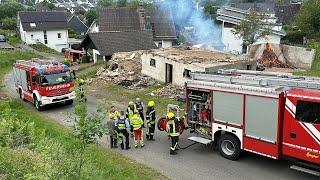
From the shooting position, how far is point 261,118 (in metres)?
11.0

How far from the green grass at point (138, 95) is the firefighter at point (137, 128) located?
4.87 meters

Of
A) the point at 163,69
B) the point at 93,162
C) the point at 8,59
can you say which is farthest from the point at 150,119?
the point at 8,59

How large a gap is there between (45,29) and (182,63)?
4401 centimetres

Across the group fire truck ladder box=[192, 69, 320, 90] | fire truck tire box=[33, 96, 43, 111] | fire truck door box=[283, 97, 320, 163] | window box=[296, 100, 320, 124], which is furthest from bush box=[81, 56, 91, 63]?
window box=[296, 100, 320, 124]

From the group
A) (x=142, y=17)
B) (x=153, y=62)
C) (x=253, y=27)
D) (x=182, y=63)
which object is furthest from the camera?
(x=142, y=17)

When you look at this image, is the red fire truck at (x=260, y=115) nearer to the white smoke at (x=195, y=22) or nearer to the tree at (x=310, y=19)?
the white smoke at (x=195, y=22)

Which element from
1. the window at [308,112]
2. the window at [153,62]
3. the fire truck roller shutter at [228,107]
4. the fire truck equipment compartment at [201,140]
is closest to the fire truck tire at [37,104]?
the window at [153,62]

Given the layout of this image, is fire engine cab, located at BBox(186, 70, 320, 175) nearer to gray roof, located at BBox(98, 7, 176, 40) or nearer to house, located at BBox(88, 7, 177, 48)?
house, located at BBox(88, 7, 177, 48)

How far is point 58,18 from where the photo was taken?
205 ft

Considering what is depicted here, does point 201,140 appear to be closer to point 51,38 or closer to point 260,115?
point 260,115

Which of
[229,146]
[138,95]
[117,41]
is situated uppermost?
[117,41]

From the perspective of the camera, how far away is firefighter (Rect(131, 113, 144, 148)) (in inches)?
529

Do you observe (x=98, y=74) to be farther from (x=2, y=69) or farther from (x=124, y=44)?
(x=2, y=69)

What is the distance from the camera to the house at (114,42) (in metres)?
35.6
